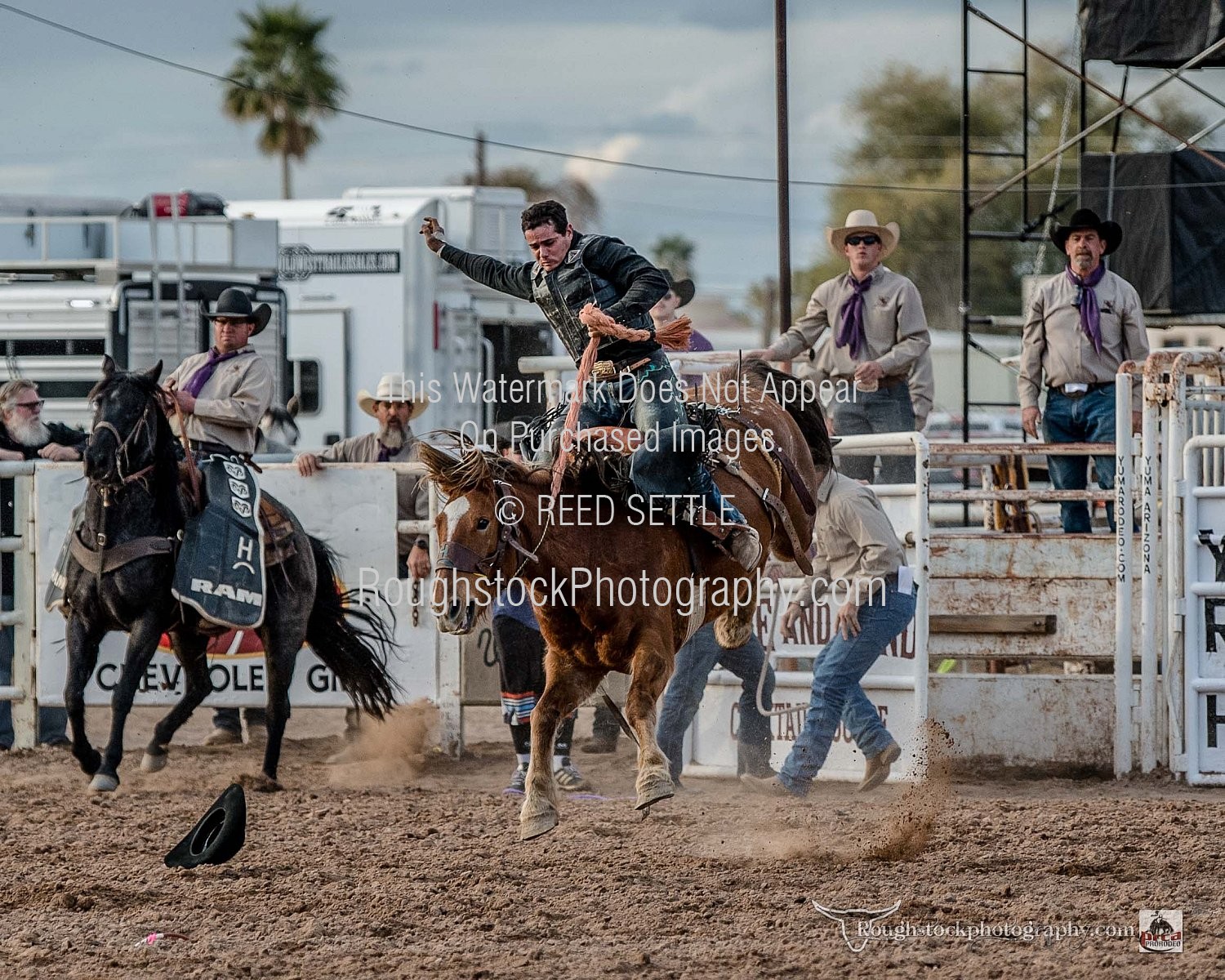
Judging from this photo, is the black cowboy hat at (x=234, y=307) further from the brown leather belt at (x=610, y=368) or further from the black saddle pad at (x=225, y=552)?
the brown leather belt at (x=610, y=368)

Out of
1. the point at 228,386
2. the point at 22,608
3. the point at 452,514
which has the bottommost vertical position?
the point at 22,608

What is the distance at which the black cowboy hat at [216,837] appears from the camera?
228 inches

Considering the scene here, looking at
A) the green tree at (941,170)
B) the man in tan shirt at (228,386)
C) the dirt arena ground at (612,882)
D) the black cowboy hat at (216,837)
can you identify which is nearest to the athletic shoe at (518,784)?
the dirt arena ground at (612,882)

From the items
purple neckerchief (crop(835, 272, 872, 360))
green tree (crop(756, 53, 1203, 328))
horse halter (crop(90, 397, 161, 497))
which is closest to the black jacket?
horse halter (crop(90, 397, 161, 497))

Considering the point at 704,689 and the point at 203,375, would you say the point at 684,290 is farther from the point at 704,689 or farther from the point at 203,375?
the point at 203,375

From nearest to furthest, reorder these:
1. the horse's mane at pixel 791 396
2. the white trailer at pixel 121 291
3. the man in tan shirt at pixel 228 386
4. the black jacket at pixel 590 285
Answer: the black jacket at pixel 590 285 → the horse's mane at pixel 791 396 → the man in tan shirt at pixel 228 386 → the white trailer at pixel 121 291

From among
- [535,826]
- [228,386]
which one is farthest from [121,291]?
[535,826]

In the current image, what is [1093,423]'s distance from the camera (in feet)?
29.8

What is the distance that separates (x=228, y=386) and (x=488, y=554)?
3324 mm

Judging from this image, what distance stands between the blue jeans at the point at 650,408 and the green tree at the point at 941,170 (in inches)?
1308

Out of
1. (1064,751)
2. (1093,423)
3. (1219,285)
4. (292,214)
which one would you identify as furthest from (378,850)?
(292,214)

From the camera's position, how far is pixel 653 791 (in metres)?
5.46

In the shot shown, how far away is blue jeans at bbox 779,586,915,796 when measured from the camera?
7328mm

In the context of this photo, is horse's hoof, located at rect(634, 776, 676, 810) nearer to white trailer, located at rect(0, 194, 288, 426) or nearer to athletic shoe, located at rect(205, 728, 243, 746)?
athletic shoe, located at rect(205, 728, 243, 746)
